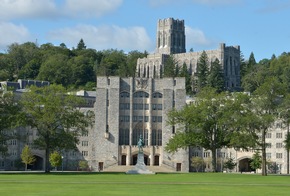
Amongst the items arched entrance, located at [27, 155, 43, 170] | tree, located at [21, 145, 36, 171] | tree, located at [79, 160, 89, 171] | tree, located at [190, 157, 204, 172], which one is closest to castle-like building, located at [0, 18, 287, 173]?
tree, located at [190, 157, 204, 172]

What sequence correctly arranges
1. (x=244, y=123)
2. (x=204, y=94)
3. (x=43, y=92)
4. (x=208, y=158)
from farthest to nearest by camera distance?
(x=208, y=158)
(x=204, y=94)
(x=43, y=92)
(x=244, y=123)

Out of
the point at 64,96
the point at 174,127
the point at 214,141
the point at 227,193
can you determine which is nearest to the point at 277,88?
the point at 214,141

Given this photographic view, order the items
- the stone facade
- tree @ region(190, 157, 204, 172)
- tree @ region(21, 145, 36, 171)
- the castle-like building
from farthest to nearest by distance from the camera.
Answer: tree @ region(190, 157, 204, 172)
the stone facade
the castle-like building
tree @ region(21, 145, 36, 171)

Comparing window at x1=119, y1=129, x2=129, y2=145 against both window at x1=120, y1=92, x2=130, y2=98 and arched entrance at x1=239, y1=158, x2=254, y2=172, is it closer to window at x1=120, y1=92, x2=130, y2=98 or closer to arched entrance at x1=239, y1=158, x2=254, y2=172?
window at x1=120, y1=92, x2=130, y2=98

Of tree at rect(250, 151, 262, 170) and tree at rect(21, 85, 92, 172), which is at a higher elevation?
tree at rect(21, 85, 92, 172)

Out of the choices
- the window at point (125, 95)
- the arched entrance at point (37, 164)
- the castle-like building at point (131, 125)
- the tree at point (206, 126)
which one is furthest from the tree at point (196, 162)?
the tree at point (206, 126)

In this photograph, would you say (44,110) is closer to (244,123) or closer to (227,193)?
(244,123)

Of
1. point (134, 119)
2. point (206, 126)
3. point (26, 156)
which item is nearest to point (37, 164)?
point (26, 156)

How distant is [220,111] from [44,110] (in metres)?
28.1

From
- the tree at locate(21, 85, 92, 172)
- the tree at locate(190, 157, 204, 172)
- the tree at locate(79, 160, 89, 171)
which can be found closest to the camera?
the tree at locate(21, 85, 92, 172)

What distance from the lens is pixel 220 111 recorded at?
11969 centimetres

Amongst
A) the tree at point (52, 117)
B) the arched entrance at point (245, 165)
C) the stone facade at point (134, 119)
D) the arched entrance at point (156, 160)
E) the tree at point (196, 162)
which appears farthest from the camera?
the arched entrance at point (245, 165)

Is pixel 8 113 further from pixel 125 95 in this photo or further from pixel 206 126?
pixel 125 95

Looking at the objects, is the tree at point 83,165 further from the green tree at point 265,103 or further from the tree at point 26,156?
the green tree at point 265,103
